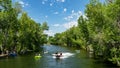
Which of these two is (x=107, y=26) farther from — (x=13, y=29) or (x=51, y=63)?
(x=13, y=29)

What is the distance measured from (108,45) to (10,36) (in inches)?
1648

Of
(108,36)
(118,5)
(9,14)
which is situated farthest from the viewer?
(9,14)

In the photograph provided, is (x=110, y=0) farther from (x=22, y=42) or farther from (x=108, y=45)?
(x=22, y=42)

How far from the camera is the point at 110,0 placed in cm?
4975

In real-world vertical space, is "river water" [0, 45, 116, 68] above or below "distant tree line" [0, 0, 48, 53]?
below

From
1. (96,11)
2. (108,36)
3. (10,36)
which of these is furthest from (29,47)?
(108,36)

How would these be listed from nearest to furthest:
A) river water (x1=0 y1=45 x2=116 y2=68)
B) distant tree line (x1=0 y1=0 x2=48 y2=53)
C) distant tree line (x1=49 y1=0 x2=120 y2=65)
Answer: distant tree line (x1=49 y1=0 x2=120 y2=65), river water (x1=0 y1=45 x2=116 y2=68), distant tree line (x1=0 y1=0 x2=48 y2=53)

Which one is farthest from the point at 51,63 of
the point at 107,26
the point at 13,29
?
the point at 13,29

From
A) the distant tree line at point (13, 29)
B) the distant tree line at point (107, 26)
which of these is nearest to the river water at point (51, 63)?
the distant tree line at point (107, 26)

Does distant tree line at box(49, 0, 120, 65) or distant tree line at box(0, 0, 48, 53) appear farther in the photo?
distant tree line at box(0, 0, 48, 53)

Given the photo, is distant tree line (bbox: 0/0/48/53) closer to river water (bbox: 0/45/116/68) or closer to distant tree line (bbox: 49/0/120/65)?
river water (bbox: 0/45/116/68)

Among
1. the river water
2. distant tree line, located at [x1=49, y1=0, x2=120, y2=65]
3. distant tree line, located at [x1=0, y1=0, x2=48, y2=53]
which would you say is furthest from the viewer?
distant tree line, located at [x1=0, y1=0, x2=48, y2=53]

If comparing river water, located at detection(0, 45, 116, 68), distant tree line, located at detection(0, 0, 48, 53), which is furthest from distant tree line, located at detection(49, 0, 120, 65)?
distant tree line, located at detection(0, 0, 48, 53)

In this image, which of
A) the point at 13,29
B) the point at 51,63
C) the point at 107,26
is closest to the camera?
the point at 107,26
